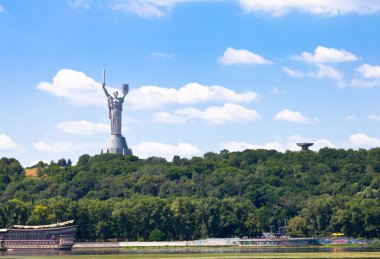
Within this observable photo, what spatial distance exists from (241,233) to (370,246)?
29.4 m

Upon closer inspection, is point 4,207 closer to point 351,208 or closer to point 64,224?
point 64,224

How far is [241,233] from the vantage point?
180375 millimetres

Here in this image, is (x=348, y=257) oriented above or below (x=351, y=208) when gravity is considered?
below

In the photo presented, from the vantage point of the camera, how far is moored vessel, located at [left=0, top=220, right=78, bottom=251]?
165625 mm

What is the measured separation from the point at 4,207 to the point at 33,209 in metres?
5.02

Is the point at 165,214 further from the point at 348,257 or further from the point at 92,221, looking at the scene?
the point at 348,257

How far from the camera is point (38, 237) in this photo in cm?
16688

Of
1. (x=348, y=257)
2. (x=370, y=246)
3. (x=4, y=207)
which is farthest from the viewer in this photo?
(x=4, y=207)

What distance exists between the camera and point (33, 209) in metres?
180

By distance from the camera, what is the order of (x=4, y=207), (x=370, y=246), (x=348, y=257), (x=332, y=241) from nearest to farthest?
1. (x=348, y=257)
2. (x=370, y=246)
3. (x=332, y=241)
4. (x=4, y=207)

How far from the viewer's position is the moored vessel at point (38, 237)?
165625 mm

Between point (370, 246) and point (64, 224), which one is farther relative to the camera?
point (64, 224)

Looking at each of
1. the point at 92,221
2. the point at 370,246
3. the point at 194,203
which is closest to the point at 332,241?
the point at 370,246

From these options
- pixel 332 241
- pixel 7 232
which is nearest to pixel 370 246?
pixel 332 241
